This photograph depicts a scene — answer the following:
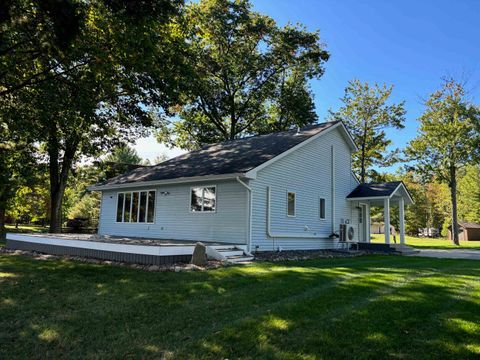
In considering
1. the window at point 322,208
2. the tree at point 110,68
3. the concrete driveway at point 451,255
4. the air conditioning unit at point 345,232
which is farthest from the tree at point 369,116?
the tree at point 110,68

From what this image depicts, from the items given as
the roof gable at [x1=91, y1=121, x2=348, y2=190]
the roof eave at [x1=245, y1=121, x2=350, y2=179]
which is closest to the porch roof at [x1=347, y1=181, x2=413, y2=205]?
the roof eave at [x1=245, y1=121, x2=350, y2=179]

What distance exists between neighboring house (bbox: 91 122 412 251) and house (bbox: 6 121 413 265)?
1.6 inches

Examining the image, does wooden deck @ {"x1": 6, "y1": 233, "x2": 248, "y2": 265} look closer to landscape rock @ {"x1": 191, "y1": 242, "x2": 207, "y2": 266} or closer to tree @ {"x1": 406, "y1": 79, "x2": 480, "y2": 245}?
landscape rock @ {"x1": 191, "y1": 242, "x2": 207, "y2": 266}

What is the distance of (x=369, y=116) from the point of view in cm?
3080

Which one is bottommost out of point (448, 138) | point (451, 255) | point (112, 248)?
point (451, 255)

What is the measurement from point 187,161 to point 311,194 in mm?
6336

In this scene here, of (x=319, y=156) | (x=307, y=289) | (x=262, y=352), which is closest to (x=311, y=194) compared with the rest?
(x=319, y=156)

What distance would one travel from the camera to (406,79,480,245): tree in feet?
97.0

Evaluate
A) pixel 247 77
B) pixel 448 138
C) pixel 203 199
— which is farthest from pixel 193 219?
pixel 448 138

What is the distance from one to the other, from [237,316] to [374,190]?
15178mm

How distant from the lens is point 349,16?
50.9 ft

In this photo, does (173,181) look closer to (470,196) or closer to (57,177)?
(57,177)

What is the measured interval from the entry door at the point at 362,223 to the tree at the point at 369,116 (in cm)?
1113

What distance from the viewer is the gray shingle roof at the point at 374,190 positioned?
17.8m
